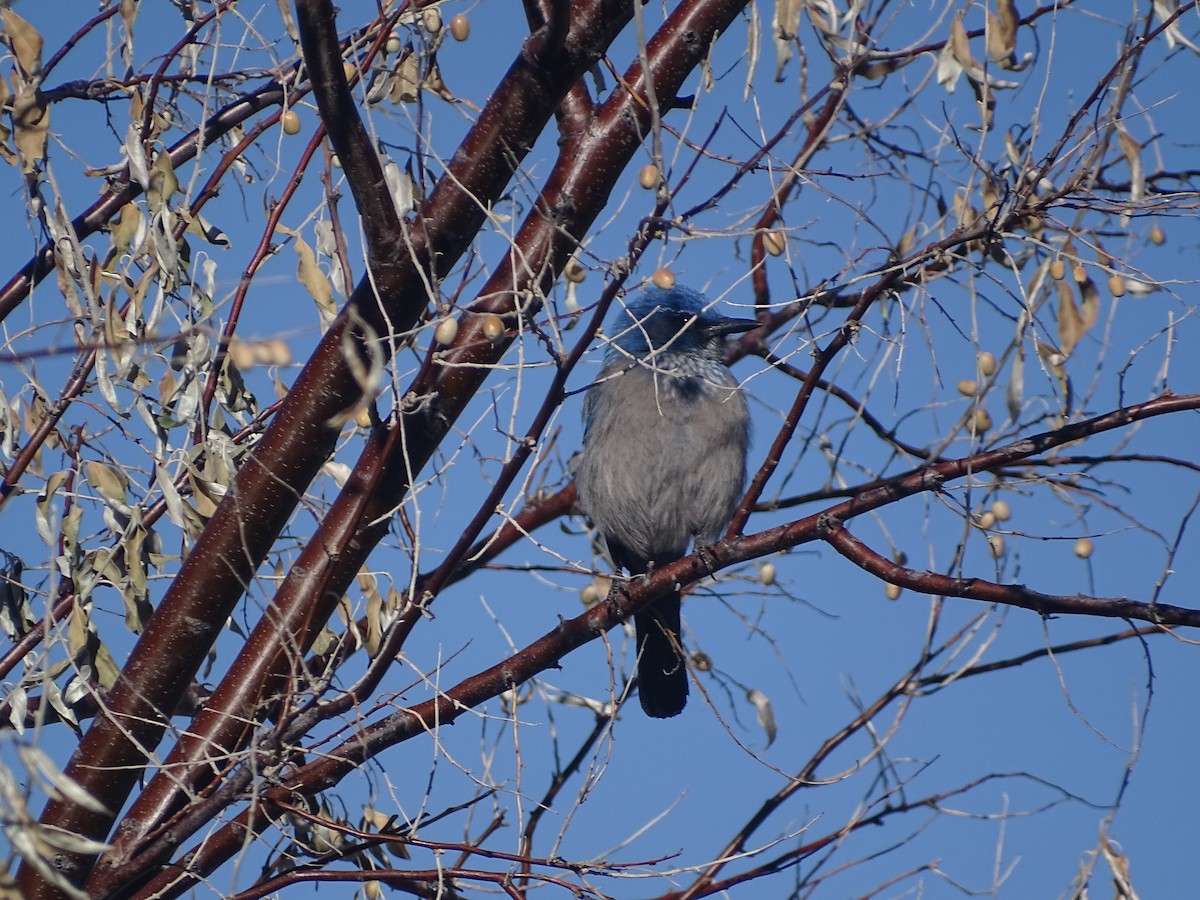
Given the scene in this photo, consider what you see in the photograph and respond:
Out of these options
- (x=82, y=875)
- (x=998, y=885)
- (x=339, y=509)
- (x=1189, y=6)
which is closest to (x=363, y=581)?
(x=339, y=509)

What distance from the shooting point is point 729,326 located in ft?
17.5

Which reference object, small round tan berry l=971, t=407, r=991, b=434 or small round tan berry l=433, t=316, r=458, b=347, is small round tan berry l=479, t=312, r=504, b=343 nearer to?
small round tan berry l=433, t=316, r=458, b=347

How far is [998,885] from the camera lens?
3047 millimetres

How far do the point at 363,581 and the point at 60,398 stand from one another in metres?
0.86

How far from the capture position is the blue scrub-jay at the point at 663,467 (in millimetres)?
4871

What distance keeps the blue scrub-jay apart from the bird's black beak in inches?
7.2

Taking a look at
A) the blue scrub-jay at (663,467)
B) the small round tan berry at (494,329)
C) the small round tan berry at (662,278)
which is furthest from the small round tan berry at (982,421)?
the blue scrub-jay at (663,467)

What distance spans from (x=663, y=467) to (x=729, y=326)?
0.82 meters

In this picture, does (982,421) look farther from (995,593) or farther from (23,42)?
(23,42)

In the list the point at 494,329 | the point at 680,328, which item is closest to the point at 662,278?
the point at 494,329

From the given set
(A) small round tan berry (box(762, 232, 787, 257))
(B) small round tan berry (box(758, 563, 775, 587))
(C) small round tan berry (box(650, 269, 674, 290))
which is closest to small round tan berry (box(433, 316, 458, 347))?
(C) small round tan berry (box(650, 269, 674, 290))

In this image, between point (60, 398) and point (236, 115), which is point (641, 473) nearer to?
point (236, 115)

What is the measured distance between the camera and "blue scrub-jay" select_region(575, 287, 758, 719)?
4.87m

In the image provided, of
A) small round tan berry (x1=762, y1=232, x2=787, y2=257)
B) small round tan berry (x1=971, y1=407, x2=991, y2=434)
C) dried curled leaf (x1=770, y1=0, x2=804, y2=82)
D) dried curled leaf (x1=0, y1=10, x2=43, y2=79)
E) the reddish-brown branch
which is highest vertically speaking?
dried curled leaf (x1=770, y1=0, x2=804, y2=82)
